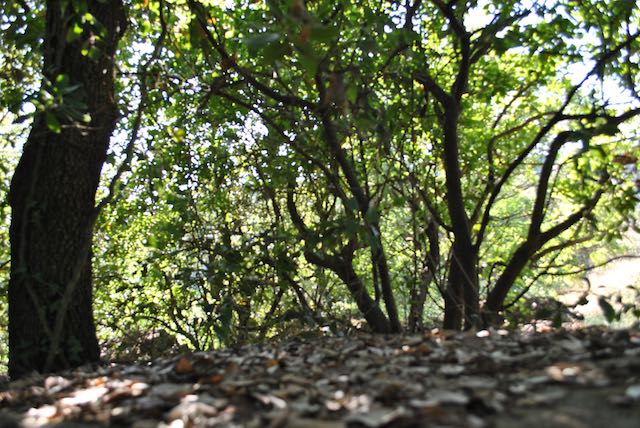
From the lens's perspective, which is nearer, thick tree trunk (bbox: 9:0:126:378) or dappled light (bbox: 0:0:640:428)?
dappled light (bbox: 0:0:640:428)

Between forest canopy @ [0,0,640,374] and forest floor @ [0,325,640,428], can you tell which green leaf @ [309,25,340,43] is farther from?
forest floor @ [0,325,640,428]

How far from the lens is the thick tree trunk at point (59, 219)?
3350 mm

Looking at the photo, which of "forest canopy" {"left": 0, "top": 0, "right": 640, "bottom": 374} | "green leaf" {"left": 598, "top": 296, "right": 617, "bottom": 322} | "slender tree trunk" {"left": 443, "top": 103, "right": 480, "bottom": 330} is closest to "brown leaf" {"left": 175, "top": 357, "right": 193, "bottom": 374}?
"forest canopy" {"left": 0, "top": 0, "right": 640, "bottom": 374}

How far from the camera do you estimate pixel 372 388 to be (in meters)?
2.04

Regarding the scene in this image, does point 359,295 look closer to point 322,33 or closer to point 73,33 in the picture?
point 73,33

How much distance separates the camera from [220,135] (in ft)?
20.1

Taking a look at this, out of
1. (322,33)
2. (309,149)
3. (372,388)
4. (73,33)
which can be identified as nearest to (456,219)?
(309,149)

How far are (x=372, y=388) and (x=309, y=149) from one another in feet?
8.84

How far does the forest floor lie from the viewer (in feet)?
5.51

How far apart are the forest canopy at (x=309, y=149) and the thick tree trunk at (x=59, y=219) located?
0.04m

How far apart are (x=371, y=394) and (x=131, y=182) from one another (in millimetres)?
4482

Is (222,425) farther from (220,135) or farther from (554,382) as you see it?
(220,135)

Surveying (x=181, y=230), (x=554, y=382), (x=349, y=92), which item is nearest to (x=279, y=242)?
(x=181, y=230)

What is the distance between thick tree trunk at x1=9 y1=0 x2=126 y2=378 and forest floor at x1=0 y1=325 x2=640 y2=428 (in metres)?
0.44
